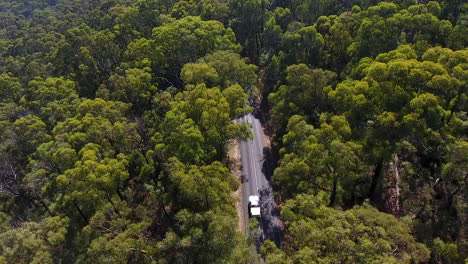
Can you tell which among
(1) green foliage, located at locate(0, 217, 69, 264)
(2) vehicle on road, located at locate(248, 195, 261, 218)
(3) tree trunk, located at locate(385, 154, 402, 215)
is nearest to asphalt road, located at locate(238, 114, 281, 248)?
(2) vehicle on road, located at locate(248, 195, 261, 218)

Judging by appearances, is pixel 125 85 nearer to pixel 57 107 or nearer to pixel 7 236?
pixel 57 107

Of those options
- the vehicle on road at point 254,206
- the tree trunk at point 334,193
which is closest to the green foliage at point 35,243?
the vehicle on road at point 254,206

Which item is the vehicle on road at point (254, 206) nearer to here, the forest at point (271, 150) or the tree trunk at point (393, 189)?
the forest at point (271, 150)

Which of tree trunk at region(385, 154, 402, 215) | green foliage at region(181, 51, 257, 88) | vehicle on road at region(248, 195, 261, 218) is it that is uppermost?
green foliage at region(181, 51, 257, 88)

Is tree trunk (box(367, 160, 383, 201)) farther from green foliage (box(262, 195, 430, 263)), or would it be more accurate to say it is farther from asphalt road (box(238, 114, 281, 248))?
asphalt road (box(238, 114, 281, 248))

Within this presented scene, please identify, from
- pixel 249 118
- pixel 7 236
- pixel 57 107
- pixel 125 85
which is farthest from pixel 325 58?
pixel 7 236
